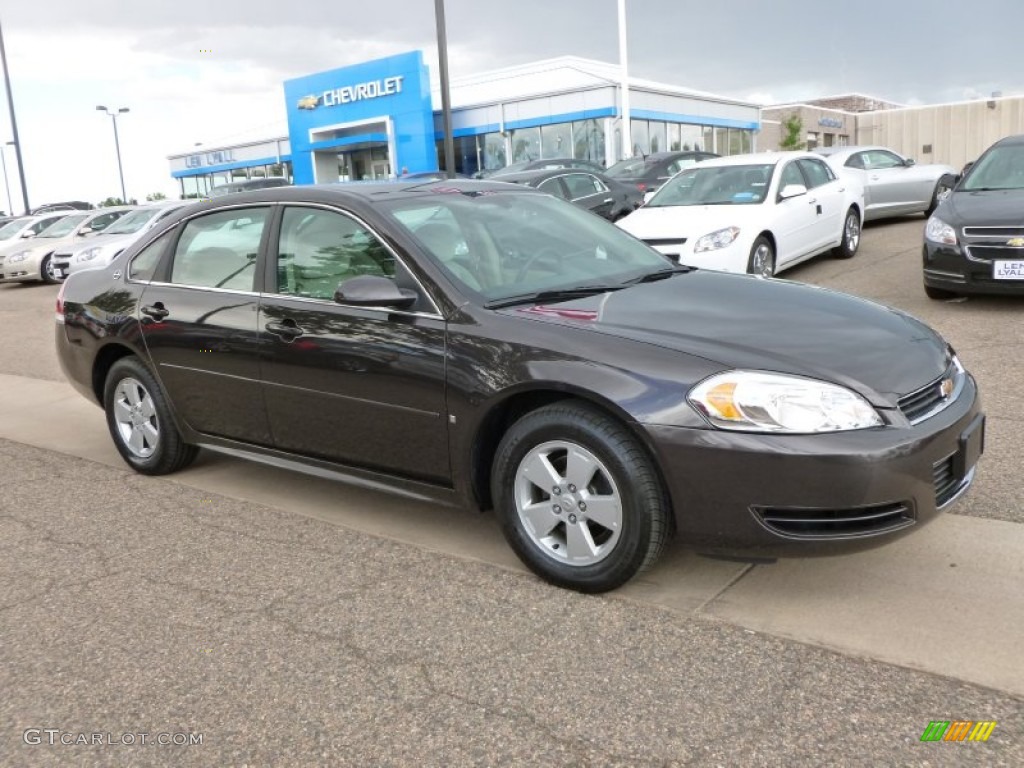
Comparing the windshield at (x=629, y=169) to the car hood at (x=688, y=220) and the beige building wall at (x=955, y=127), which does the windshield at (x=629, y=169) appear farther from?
the beige building wall at (x=955, y=127)

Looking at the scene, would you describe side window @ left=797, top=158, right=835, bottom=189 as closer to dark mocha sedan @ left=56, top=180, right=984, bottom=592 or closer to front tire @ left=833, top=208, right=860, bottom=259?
front tire @ left=833, top=208, right=860, bottom=259

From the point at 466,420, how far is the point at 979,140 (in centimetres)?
4410

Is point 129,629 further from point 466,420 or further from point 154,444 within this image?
point 154,444

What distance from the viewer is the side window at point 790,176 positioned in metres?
9.76

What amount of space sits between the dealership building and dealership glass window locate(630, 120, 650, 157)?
6cm

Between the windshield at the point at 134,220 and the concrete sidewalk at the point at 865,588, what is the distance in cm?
1395

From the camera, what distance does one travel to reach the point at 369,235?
3.98 metres

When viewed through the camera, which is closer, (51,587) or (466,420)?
(466,420)

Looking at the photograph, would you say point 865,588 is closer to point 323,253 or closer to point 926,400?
point 926,400

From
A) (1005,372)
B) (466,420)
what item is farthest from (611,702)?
(1005,372)

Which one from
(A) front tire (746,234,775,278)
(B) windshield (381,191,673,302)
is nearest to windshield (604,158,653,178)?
(A) front tire (746,234,775,278)

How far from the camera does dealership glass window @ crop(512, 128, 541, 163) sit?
121ft

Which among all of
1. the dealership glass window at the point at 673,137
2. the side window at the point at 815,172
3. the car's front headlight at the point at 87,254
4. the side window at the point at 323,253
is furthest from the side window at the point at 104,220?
the dealership glass window at the point at 673,137

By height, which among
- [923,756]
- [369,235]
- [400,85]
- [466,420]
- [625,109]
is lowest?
[923,756]
